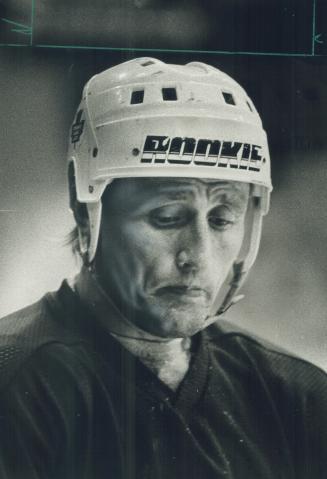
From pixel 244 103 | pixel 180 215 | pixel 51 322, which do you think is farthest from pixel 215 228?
pixel 51 322

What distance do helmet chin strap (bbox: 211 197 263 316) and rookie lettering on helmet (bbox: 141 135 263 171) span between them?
A: 0.56 feet

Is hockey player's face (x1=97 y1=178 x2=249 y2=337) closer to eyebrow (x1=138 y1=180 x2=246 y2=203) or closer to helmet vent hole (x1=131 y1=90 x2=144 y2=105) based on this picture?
eyebrow (x1=138 y1=180 x2=246 y2=203)

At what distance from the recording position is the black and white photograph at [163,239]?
59.9 inches

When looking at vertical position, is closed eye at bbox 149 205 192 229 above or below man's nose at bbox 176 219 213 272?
above

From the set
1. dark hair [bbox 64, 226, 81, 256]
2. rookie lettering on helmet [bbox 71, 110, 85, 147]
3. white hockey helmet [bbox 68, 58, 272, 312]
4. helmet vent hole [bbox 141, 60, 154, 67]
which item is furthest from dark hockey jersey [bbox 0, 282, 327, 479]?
helmet vent hole [bbox 141, 60, 154, 67]

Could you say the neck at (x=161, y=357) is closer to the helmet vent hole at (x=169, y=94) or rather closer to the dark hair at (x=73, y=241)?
the dark hair at (x=73, y=241)

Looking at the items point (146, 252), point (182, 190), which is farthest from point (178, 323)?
point (182, 190)

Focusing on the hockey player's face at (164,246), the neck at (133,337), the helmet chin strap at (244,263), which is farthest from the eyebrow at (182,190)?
the neck at (133,337)

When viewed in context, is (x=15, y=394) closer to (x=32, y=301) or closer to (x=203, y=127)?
(x=32, y=301)

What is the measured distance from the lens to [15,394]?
5.00ft

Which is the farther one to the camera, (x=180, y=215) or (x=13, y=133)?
(x=13, y=133)

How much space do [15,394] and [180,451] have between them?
400 millimetres

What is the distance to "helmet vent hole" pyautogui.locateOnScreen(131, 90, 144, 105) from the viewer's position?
1.52 metres

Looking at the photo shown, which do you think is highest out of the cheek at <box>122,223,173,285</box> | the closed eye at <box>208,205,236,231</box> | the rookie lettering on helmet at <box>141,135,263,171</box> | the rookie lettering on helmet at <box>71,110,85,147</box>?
the rookie lettering on helmet at <box>71,110,85,147</box>
